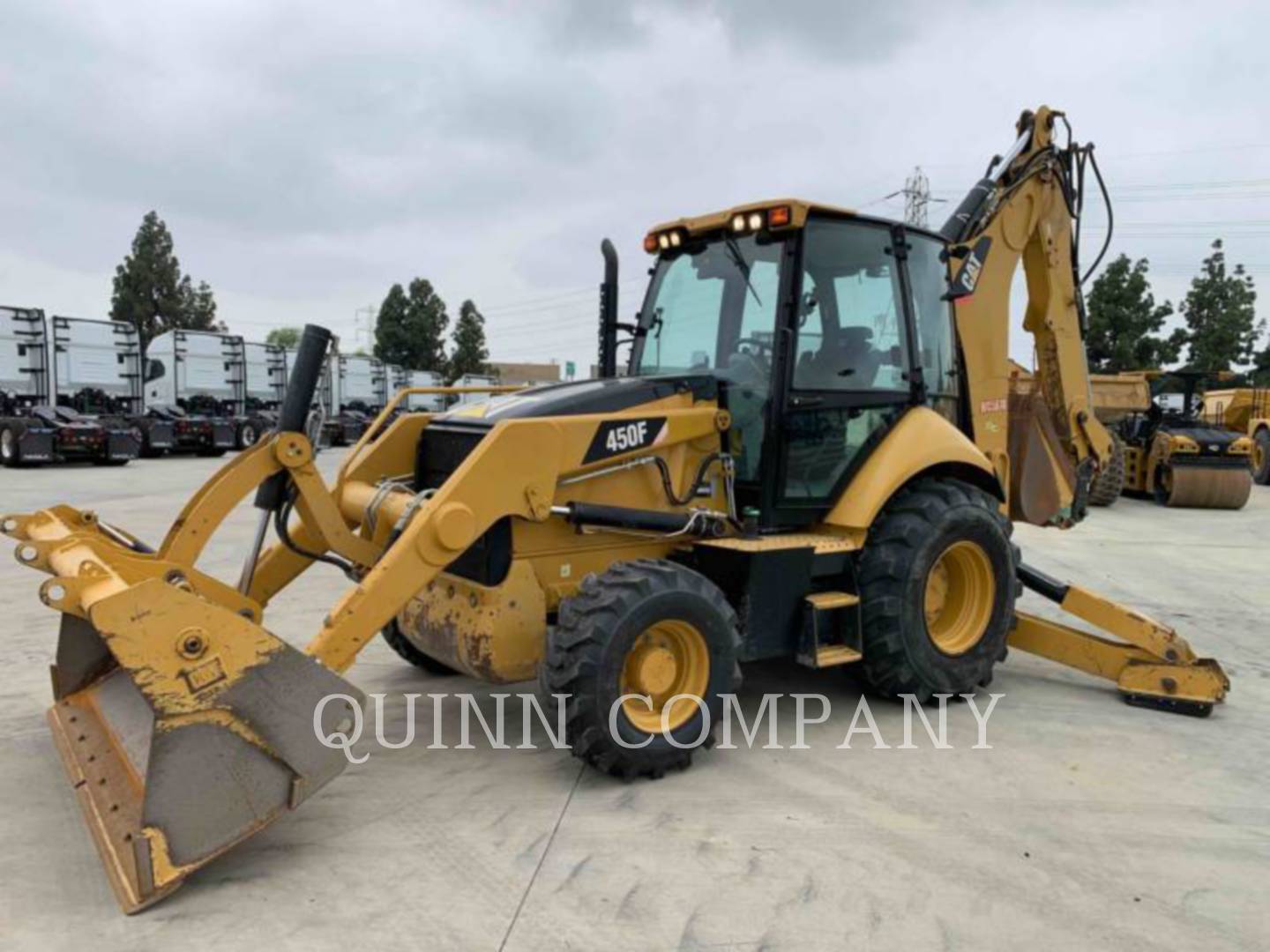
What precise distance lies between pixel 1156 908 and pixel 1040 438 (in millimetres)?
3667

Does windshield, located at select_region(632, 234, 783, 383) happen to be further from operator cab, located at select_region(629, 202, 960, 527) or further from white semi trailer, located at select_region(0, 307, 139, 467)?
white semi trailer, located at select_region(0, 307, 139, 467)

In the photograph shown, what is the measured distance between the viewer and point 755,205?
4.60 metres

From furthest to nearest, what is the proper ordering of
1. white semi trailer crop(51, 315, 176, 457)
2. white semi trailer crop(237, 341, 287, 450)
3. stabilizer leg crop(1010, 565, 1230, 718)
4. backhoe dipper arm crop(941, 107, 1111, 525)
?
white semi trailer crop(237, 341, 287, 450), white semi trailer crop(51, 315, 176, 457), backhoe dipper arm crop(941, 107, 1111, 525), stabilizer leg crop(1010, 565, 1230, 718)

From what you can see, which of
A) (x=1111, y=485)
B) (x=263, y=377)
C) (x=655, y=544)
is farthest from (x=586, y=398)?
(x=263, y=377)

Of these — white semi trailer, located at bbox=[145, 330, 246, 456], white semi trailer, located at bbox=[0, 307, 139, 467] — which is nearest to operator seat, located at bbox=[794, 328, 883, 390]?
white semi trailer, located at bbox=[0, 307, 139, 467]

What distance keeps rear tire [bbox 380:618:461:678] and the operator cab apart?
76.9 inches

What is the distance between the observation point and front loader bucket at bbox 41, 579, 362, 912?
114 inches

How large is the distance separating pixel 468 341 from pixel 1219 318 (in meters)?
34.8

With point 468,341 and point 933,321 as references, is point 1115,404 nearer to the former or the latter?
point 933,321

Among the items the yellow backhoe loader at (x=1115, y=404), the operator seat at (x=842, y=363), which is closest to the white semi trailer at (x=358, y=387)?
the yellow backhoe loader at (x=1115, y=404)

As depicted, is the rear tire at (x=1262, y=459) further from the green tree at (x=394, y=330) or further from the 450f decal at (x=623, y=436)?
the green tree at (x=394, y=330)

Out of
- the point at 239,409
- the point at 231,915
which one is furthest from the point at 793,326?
the point at 239,409

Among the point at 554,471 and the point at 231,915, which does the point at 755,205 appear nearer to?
the point at 554,471

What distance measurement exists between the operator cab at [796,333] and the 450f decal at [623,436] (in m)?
0.54
